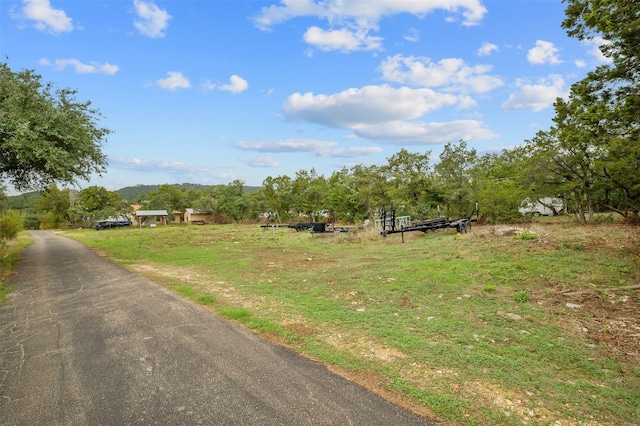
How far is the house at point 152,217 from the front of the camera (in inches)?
2221

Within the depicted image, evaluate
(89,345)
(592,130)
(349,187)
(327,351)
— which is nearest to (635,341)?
(327,351)

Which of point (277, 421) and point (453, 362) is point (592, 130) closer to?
point (453, 362)

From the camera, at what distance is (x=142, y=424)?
294cm

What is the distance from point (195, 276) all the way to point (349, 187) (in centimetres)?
2450

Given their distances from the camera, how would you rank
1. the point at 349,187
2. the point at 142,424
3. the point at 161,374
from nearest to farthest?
1. the point at 142,424
2. the point at 161,374
3. the point at 349,187

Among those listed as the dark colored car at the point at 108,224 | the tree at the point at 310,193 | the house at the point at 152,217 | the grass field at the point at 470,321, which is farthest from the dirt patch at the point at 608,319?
the house at the point at 152,217

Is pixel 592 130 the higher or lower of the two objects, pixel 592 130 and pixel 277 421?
the higher

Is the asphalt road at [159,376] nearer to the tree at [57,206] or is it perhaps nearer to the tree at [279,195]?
the tree at [279,195]

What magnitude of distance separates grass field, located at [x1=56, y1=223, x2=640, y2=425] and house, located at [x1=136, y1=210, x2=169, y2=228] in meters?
51.8

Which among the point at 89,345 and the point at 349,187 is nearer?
the point at 89,345

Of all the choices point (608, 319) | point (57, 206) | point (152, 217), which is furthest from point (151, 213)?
point (608, 319)

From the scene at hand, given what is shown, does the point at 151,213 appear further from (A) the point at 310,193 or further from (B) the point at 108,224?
(A) the point at 310,193

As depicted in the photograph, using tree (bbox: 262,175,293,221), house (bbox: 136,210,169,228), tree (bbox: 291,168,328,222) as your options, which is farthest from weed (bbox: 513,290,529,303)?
house (bbox: 136,210,169,228)

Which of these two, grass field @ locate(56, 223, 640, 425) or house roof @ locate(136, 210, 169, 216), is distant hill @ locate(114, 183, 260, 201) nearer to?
house roof @ locate(136, 210, 169, 216)
